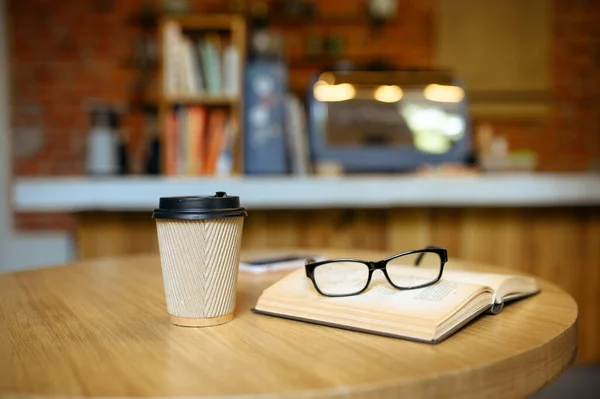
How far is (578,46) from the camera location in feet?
14.2

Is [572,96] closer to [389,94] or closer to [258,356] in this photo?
[389,94]

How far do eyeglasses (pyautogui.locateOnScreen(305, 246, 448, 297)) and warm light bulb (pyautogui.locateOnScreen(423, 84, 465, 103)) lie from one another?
1.87 meters

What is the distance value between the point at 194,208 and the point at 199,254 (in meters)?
0.05

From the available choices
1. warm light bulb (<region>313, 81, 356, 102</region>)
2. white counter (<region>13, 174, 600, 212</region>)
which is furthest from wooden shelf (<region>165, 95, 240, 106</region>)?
white counter (<region>13, 174, 600, 212</region>)

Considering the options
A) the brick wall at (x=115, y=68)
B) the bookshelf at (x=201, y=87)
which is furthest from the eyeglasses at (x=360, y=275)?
the brick wall at (x=115, y=68)

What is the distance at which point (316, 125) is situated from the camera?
2348mm

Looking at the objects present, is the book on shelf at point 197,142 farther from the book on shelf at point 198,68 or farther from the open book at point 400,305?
the open book at point 400,305

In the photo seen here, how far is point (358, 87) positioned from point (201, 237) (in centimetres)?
225

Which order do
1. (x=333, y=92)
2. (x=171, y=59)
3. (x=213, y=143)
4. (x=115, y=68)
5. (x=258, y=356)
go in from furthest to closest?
(x=115, y=68) < (x=171, y=59) < (x=213, y=143) < (x=333, y=92) < (x=258, y=356)

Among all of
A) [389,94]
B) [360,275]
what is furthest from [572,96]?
[360,275]

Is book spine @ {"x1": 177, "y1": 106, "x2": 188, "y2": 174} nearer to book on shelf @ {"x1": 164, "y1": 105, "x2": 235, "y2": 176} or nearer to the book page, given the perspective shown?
book on shelf @ {"x1": 164, "y1": 105, "x2": 235, "y2": 176}

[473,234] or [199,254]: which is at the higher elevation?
[199,254]

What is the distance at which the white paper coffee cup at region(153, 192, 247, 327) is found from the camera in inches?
22.1

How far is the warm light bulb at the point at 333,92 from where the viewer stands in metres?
2.44
